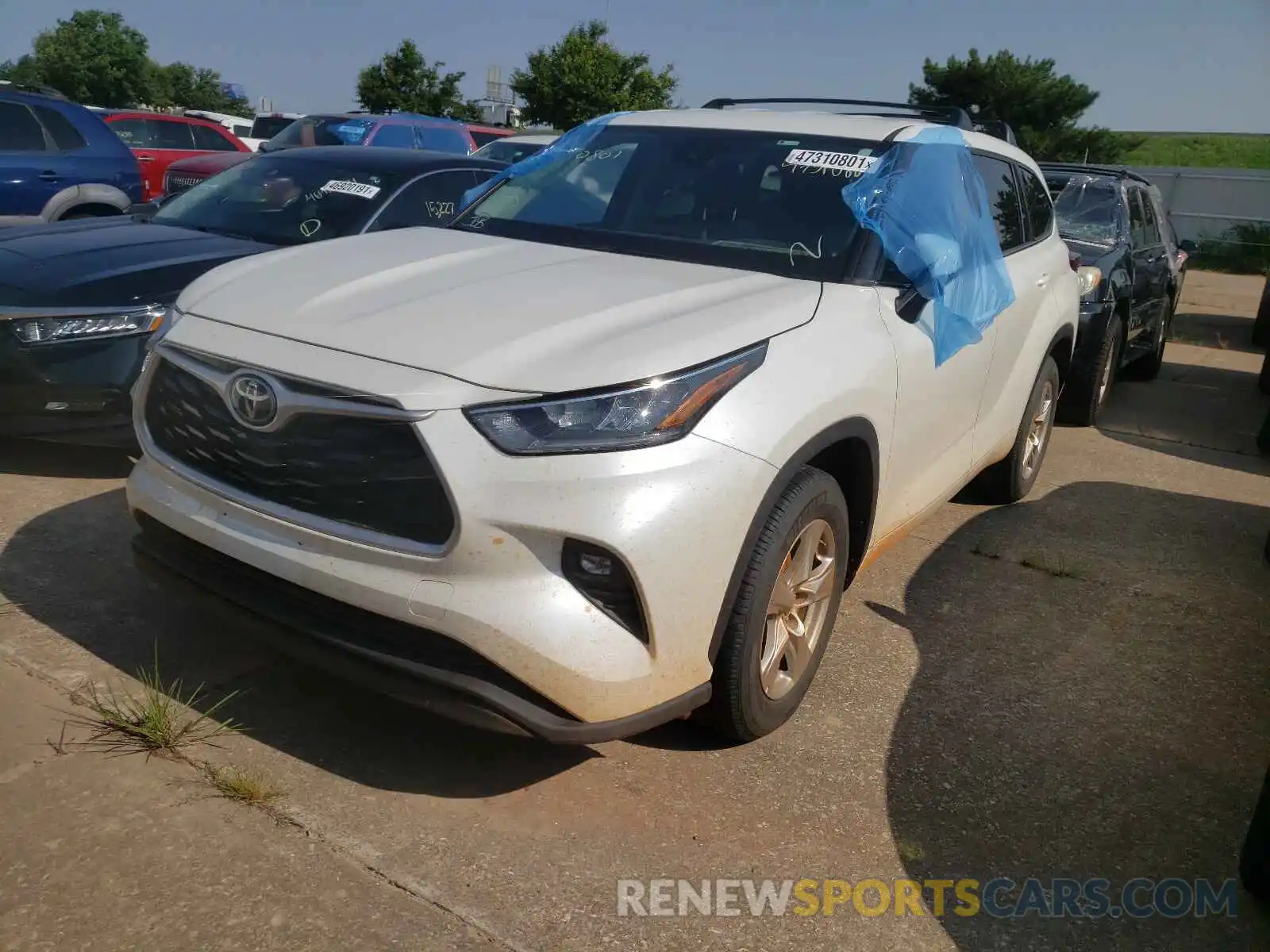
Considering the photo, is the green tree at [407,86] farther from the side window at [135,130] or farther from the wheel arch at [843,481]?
the wheel arch at [843,481]

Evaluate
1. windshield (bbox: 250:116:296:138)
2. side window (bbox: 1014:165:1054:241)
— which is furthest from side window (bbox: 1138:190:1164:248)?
windshield (bbox: 250:116:296:138)

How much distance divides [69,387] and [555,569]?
2984 millimetres

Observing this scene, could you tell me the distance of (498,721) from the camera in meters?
2.50

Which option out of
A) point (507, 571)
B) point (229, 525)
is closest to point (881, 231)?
point (507, 571)

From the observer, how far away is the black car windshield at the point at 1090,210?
796 cm

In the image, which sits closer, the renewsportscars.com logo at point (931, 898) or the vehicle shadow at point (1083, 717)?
the renewsportscars.com logo at point (931, 898)

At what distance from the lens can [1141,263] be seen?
8.23 metres

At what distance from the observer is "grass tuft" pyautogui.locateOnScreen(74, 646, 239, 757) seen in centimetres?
292

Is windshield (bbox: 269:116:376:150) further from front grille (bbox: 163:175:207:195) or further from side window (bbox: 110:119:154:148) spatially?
front grille (bbox: 163:175:207:195)

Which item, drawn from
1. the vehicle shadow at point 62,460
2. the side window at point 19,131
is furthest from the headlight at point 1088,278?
the side window at point 19,131

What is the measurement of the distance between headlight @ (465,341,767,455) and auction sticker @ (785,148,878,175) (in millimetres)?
1508

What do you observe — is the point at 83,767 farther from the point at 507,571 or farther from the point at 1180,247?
the point at 1180,247

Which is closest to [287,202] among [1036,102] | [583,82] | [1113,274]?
[1113,274]

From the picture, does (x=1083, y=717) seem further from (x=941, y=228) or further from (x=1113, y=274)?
(x=1113, y=274)
